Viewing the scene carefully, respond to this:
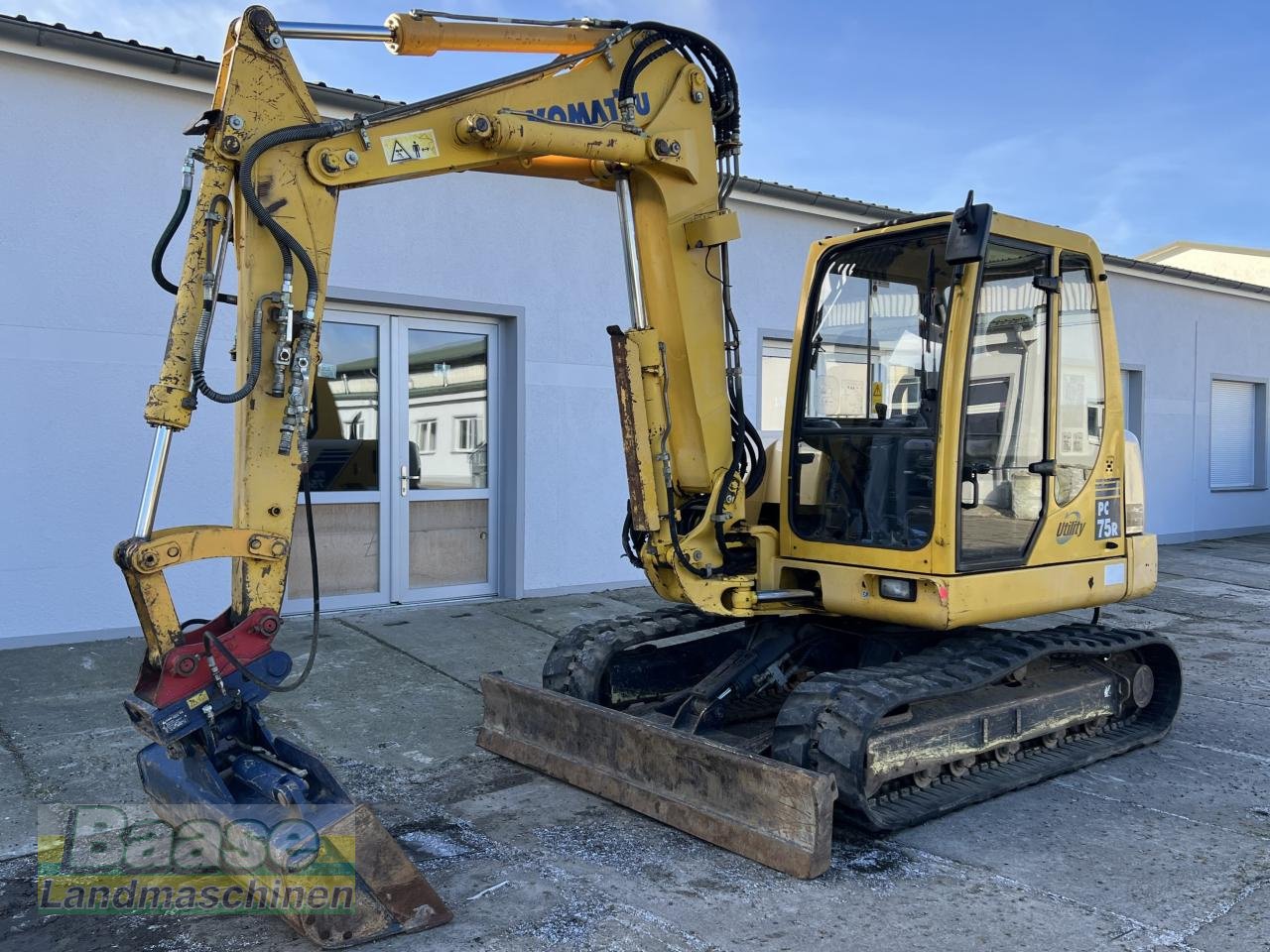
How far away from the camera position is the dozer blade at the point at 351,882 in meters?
3.29

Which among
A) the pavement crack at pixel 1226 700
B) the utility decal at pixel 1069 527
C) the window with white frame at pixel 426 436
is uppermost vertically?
the window with white frame at pixel 426 436

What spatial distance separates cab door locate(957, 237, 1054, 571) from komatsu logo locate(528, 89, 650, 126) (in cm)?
171

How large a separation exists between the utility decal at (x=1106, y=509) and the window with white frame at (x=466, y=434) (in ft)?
18.1

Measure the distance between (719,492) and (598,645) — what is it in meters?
1.02

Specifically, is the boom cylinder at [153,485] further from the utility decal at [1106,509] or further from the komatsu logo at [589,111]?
the utility decal at [1106,509]

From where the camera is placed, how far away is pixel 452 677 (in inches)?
271

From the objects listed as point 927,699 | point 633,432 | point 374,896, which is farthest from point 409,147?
point 927,699

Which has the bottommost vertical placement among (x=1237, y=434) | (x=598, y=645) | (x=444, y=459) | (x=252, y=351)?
(x=598, y=645)

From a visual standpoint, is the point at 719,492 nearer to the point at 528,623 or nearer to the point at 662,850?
the point at 662,850

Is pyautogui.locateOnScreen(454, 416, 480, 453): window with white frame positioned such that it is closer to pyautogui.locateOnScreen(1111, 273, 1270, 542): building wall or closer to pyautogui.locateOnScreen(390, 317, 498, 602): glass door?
pyautogui.locateOnScreen(390, 317, 498, 602): glass door

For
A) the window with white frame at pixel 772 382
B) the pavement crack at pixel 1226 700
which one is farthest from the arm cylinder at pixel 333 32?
the window with white frame at pixel 772 382

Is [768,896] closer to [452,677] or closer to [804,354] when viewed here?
[804,354]

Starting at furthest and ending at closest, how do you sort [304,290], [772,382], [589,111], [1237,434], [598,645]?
[1237,434], [772,382], [598,645], [589,111], [304,290]

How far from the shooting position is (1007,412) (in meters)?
4.86
